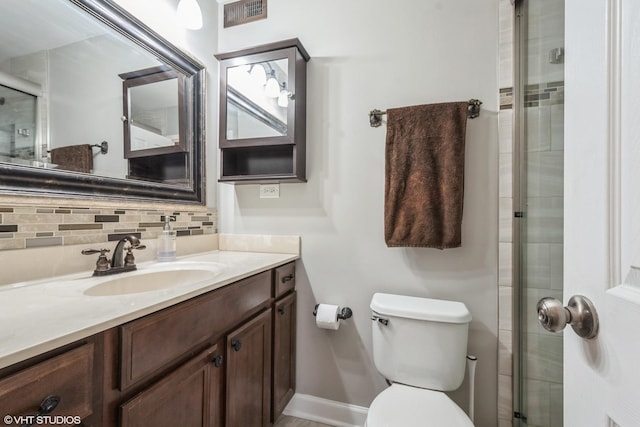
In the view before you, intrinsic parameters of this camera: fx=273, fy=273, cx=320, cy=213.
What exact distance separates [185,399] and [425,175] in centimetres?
124

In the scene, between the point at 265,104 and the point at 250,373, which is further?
the point at 265,104

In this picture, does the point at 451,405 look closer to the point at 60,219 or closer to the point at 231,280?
the point at 231,280

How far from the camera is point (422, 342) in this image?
1.15 m

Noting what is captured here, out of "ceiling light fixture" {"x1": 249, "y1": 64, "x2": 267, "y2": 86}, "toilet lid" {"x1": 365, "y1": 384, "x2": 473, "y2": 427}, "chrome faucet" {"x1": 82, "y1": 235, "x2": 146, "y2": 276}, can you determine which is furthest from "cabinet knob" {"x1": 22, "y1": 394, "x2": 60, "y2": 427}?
"ceiling light fixture" {"x1": 249, "y1": 64, "x2": 267, "y2": 86}

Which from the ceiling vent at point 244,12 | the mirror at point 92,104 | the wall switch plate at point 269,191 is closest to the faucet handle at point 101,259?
the mirror at point 92,104

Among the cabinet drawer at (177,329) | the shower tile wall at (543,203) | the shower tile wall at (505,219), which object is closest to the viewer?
the cabinet drawer at (177,329)

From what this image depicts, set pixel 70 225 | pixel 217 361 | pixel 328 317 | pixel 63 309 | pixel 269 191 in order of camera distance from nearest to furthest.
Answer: pixel 63 309, pixel 217 361, pixel 70 225, pixel 328 317, pixel 269 191

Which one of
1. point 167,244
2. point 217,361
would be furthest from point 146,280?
point 217,361

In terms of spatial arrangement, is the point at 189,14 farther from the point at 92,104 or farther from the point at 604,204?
the point at 604,204

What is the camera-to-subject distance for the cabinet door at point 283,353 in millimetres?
1311

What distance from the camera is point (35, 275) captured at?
90 centimetres

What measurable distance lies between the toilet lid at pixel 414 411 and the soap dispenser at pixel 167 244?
108 centimetres

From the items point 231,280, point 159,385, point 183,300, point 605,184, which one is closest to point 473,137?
point 605,184

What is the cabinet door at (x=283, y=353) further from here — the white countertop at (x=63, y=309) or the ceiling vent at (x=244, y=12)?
the ceiling vent at (x=244, y=12)
